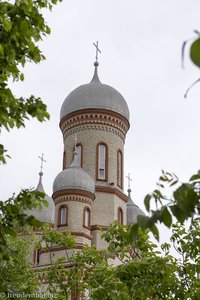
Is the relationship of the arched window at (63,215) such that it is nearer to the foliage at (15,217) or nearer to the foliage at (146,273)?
the foliage at (146,273)

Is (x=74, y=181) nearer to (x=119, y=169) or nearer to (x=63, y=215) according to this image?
(x=63, y=215)

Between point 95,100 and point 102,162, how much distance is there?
388 cm

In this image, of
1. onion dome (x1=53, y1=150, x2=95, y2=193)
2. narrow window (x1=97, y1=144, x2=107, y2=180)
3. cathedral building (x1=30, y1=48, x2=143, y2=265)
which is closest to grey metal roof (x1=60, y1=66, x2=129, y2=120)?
cathedral building (x1=30, y1=48, x2=143, y2=265)

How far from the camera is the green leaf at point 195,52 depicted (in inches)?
64.7

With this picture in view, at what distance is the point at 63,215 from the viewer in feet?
83.8

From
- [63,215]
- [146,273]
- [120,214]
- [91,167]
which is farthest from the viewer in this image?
[91,167]

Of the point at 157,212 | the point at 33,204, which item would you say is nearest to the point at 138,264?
the point at 33,204

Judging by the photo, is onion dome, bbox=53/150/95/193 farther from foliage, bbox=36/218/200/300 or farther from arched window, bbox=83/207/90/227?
foliage, bbox=36/218/200/300

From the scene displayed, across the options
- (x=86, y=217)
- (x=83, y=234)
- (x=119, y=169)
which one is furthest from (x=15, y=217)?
(x=119, y=169)

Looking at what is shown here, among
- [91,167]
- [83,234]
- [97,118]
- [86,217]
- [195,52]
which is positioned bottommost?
[195,52]

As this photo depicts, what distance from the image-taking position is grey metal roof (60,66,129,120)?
29703 mm

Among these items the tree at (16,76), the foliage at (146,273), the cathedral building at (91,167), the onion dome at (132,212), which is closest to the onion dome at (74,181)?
the cathedral building at (91,167)

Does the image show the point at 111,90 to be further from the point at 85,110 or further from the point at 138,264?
the point at 138,264

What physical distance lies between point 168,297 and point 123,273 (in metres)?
1.12
